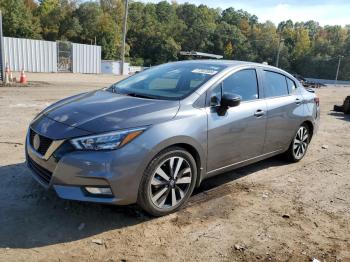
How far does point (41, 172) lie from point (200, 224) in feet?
5.50

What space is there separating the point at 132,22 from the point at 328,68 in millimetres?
52083

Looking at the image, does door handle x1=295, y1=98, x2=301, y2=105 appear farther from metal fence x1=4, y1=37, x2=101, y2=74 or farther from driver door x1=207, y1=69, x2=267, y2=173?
metal fence x1=4, y1=37, x2=101, y2=74

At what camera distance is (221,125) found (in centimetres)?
423

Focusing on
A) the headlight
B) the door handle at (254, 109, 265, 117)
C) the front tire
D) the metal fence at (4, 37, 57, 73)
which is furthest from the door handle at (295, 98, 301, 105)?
the metal fence at (4, 37, 57, 73)

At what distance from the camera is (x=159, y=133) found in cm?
360

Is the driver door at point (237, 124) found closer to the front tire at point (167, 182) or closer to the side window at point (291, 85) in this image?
the front tire at point (167, 182)

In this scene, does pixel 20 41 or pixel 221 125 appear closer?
pixel 221 125

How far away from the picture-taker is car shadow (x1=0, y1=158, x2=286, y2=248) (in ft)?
11.0

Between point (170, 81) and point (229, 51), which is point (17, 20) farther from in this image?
point (170, 81)

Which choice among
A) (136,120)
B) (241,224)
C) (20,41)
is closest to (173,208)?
(241,224)

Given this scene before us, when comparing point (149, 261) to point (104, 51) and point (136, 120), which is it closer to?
point (136, 120)

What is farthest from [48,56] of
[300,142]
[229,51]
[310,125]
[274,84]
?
[229,51]

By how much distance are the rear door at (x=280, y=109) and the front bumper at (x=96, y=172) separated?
231 cm

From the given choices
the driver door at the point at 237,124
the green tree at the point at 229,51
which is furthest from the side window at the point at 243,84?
the green tree at the point at 229,51
